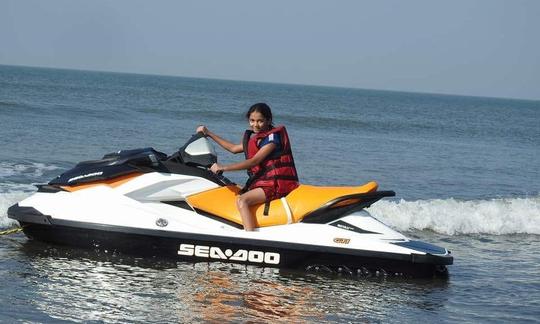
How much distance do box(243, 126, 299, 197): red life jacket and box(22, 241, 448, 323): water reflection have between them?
78 cm

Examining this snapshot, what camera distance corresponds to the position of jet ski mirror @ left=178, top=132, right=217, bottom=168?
7.35 metres

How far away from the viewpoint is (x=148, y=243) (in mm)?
7215

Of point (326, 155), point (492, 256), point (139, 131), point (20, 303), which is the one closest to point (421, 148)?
point (326, 155)

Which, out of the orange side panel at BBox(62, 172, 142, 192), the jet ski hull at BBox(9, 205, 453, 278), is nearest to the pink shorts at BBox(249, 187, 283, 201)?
the jet ski hull at BBox(9, 205, 453, 278)

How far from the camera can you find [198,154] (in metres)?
7.35

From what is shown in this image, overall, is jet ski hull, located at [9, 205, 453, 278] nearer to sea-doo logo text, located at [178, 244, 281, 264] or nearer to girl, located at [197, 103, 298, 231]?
sea-doo logo text, located at [178, 244, 281, 264]

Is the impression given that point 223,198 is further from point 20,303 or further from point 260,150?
point 20,303

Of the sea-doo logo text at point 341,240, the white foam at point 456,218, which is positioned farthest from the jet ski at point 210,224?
the white foam at point 456,218

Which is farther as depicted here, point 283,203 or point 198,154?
point 198,154

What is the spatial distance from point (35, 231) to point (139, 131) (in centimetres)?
1702

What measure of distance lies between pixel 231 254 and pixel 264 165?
874 mm

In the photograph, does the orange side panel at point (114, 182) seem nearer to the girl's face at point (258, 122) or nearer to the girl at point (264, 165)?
the girl at point (264, 165)

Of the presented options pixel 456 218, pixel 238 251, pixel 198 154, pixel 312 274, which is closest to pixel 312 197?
pixel 312 274

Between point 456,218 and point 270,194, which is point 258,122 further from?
point 456,218
